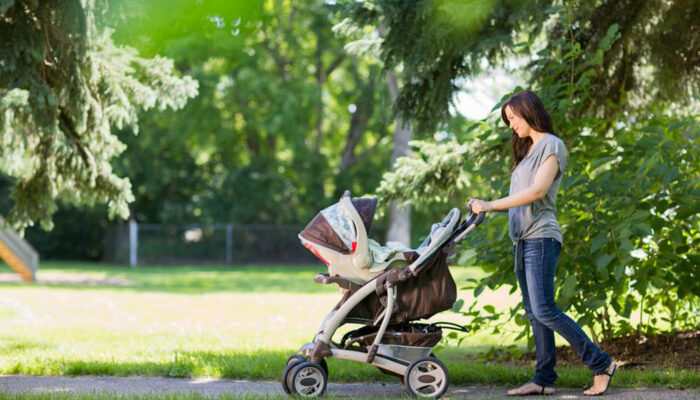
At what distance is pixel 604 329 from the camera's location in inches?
256

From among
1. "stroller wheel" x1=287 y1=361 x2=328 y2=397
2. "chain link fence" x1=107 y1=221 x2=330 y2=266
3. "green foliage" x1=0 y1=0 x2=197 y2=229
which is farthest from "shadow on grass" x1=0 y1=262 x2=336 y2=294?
"stroller wheel" x1=287 y1=361 x2=328 y2=397

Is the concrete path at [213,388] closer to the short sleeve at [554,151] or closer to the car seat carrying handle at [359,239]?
the car seat carrying handle at [359,239]

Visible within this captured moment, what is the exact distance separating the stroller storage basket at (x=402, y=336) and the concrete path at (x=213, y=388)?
13.0 inches

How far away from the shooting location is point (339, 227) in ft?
15.3

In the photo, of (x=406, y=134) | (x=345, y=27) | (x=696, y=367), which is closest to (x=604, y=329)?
(x=696, y=367)

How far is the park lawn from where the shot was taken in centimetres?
577

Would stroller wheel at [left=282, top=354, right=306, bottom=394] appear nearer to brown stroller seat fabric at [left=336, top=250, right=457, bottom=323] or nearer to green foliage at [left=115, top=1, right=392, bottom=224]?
brown stroller seat fabric at [left=336, top=250, right=457, bottom=323]

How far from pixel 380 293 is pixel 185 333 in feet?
15.8

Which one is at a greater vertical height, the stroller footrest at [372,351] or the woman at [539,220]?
the woman at [539,220]

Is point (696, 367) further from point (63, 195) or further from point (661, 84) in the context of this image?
point (63, 195)

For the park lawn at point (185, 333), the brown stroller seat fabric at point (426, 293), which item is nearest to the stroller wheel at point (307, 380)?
the brown stroller seat fabric at point (426, 293)

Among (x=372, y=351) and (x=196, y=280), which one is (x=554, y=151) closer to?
(x=372, y=351)

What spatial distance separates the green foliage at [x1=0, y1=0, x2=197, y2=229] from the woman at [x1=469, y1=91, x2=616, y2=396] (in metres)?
3.09

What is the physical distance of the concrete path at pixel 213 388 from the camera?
4.91 metres
